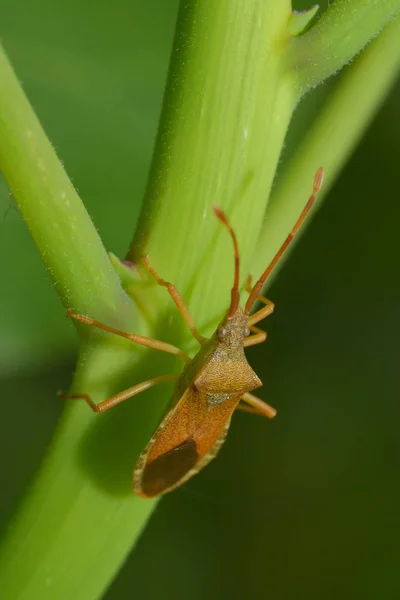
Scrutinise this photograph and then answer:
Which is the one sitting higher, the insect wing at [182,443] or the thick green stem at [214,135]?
the thick green stem at [214,135]

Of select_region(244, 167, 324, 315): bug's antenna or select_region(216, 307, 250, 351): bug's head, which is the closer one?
select_region(244, 167, 324, 315): bug's antenna

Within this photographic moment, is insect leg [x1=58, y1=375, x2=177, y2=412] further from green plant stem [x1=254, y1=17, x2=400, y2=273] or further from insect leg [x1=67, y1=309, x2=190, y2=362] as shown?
green plant stem [x1=254, y1=17, x2=400, y2=273]

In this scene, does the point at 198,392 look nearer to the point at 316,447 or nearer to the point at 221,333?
the point at 221,333

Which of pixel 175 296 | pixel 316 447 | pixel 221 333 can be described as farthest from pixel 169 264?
pixel 316 447

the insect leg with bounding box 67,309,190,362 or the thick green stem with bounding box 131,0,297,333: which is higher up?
the thick green stem with bounding box 131,0,297,333

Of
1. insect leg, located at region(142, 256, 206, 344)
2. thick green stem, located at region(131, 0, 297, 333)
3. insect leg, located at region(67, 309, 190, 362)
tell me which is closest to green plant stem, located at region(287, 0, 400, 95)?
thick green stem, located at region(131, 0, 297, 333)

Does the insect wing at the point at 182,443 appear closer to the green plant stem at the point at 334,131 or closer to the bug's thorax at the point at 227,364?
the bug's thorax at the point at 227,364

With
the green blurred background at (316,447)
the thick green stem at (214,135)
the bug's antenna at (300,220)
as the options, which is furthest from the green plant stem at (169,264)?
the green blurred background at (316,447)
